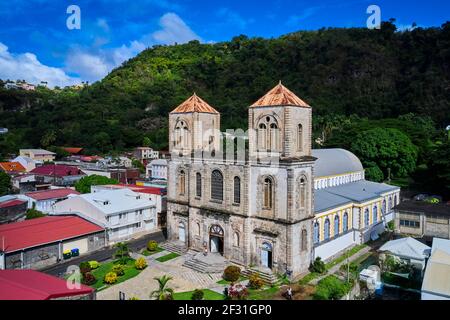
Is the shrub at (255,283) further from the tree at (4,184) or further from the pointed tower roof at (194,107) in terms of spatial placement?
the tree at (4,184)

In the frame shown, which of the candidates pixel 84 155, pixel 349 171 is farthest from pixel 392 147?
pixel 84 155

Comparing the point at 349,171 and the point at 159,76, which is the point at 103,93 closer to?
the point at 159,76

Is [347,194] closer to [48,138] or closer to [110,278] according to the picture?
[110,278]

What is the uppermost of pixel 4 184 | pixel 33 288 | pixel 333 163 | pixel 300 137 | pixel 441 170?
pixel 300 137

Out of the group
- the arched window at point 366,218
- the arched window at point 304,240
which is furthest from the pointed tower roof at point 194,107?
the arched window at point 366,218

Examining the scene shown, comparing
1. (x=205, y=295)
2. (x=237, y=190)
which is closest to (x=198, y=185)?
(x=237, y=190)

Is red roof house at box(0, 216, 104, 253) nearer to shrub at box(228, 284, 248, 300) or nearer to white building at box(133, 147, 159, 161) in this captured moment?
shrub at box(228, 284, 248, 300)
